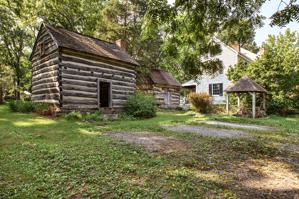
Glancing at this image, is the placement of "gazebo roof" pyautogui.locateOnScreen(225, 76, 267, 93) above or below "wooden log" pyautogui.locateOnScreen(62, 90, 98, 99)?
above

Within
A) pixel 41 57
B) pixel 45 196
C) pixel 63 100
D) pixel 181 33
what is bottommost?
pixel 45 196

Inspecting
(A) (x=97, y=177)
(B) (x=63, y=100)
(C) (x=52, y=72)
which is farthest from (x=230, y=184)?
(C) (x=52, y=72)

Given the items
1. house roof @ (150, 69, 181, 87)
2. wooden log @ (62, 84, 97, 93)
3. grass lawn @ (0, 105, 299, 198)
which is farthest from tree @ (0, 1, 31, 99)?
grass lawn @ (0, 105, 299, 198)

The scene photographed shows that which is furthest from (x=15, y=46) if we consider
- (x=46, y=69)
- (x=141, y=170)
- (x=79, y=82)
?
(x=141, y=170)

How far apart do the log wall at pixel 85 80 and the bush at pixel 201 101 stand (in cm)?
628

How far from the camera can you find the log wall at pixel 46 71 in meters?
14.1

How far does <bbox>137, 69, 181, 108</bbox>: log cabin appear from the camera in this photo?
1022 inches

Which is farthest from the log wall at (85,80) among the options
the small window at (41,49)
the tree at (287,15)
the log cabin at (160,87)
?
the tree at (287,15)

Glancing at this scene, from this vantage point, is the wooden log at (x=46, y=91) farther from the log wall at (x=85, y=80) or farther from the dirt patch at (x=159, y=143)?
the dirt patch at (x=159, y=143)

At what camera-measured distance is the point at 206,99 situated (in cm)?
2030

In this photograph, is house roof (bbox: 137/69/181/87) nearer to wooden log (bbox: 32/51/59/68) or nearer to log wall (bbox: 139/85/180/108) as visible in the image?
Result: log wall (bbox: 139/85/180/108)

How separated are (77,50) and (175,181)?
461 inches

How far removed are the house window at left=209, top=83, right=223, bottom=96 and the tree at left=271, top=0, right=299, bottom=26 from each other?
25890 mm

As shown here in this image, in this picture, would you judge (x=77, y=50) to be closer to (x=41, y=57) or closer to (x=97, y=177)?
(x=41, y=57)
